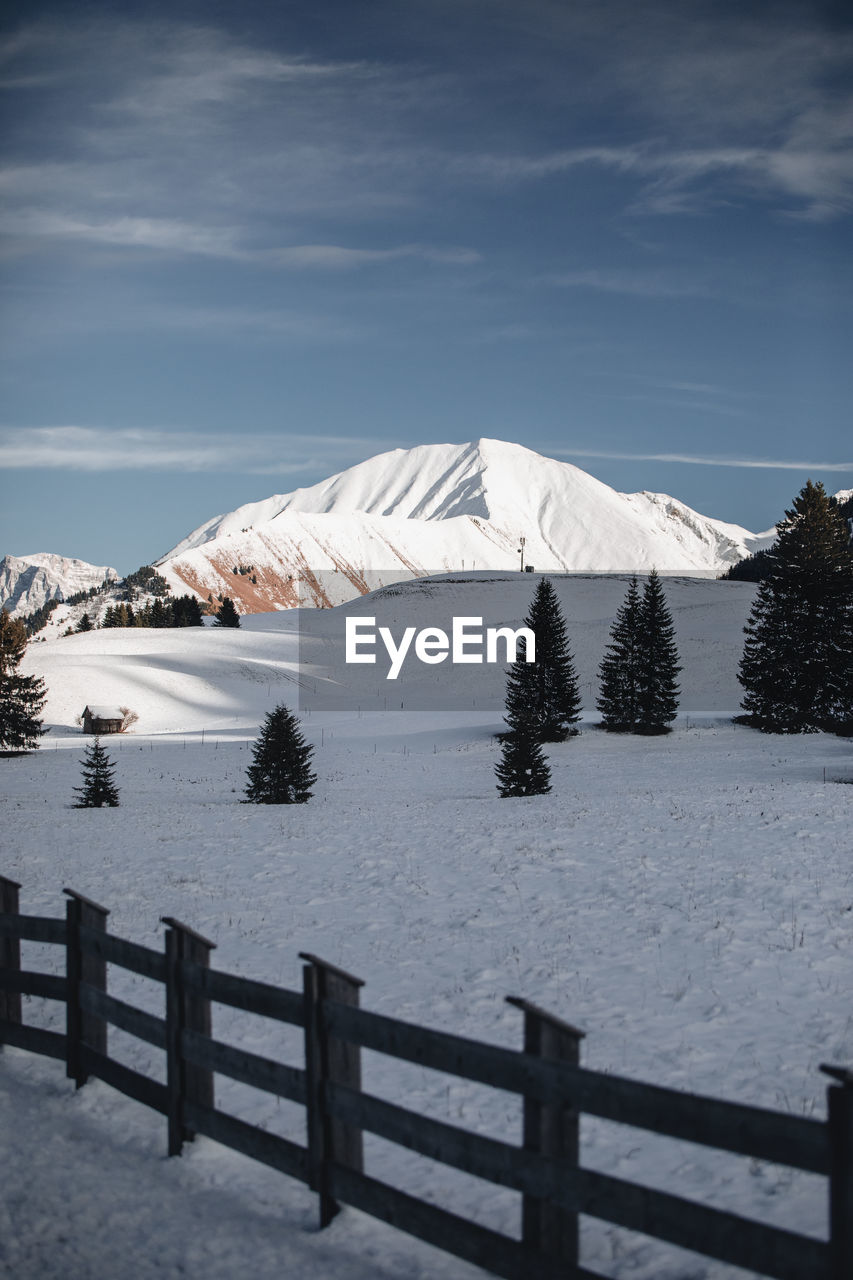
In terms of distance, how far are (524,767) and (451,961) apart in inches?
797

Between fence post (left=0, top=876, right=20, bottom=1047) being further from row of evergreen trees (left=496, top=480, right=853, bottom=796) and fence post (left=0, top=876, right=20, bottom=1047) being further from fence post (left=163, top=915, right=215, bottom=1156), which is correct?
row of evergreen trees (left=496, top=480, right=853, bottom=796)

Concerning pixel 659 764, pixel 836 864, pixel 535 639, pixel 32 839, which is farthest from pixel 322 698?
pixel 836 864

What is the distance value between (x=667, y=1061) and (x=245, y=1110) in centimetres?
378

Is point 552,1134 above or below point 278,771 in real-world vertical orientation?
above

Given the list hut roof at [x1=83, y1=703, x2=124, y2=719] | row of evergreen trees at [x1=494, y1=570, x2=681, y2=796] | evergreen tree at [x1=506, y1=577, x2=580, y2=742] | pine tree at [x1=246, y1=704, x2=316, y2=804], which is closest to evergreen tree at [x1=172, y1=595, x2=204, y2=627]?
hut roof at [x1=83, y1=703, x2=124, y2=719]

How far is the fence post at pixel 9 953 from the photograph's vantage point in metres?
8.70

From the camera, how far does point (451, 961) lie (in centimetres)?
1235

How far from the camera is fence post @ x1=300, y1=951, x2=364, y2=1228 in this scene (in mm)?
5973

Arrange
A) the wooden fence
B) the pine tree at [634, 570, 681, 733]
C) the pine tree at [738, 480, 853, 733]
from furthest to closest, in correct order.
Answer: the pine tree at [634, 570, 681, 733] → the pine tree at [738, 480, 853, 733] → the wooden fence

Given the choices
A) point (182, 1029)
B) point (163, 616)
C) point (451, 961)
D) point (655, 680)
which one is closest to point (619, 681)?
point (655, 680)

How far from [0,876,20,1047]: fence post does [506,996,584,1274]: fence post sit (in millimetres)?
5439

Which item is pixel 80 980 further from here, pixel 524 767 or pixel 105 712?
pixel 105 712

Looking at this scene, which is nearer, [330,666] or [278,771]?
[278,771]

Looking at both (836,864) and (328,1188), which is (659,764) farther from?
(328,1188)
